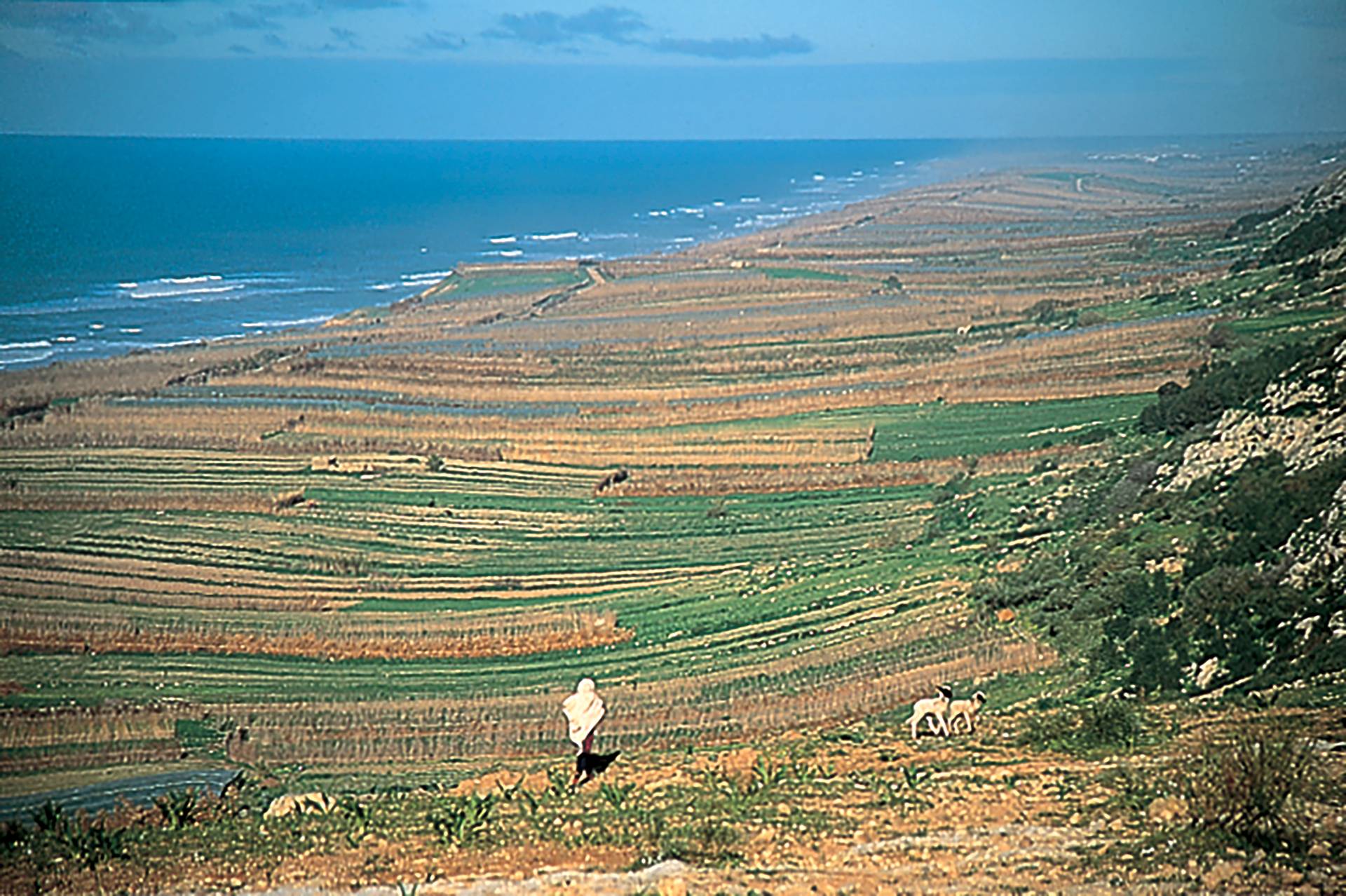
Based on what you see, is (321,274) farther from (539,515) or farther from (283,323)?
(539,515)

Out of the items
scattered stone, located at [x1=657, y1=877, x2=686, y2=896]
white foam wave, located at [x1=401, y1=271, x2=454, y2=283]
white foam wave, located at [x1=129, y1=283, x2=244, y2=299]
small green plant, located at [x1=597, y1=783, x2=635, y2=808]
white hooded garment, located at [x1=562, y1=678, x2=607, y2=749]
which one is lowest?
small green plant, located at [x1=597, y1=783, x2=635, y2=808]

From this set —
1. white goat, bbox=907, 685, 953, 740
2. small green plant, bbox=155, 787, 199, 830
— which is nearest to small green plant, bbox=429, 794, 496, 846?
small green plant, bbox=155, 787, 199, 830

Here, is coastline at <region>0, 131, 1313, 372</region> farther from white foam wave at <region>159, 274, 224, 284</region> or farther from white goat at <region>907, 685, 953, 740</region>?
white goat at <region>907, 685, 953, 740</region>

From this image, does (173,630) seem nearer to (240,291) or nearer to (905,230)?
(240,291)

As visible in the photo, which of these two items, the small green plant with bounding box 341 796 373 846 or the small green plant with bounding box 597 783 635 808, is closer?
the small green plant with bounding box 341 796 373 846

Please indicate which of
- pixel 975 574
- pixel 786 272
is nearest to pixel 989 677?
pixel 975 574

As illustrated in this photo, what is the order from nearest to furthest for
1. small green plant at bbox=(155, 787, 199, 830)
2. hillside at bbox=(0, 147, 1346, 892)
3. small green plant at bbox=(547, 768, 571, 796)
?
hillside at bbox=(0, 147, 1346, 892) → small green plant at bbox=(155, 787, 199, 830) → small green plant at bbox=(547, 768, 571, 796)

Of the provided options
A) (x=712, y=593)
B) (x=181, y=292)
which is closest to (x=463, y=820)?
(x=712, y=593)

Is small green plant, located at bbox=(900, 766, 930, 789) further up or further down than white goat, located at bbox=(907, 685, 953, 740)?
further up
